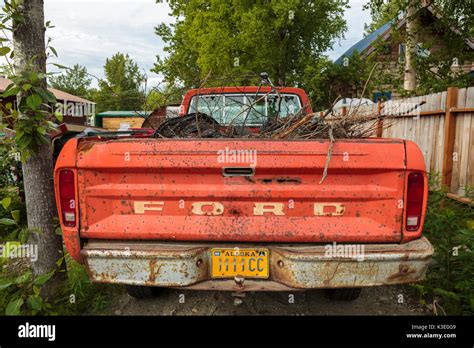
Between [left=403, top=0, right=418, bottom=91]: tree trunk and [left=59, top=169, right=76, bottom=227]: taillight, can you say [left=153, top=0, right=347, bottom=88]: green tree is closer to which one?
[left=403, top=0, right=418, bottom=91]: tree trunk

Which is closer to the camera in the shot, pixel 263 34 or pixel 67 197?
pixel 67 197

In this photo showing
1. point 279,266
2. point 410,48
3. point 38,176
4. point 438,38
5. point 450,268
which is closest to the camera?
point 279,266

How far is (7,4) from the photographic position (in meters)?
2.46

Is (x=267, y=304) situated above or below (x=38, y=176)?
below

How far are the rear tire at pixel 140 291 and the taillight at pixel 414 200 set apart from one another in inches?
83.0

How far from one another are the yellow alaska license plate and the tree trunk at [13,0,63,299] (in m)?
1.64

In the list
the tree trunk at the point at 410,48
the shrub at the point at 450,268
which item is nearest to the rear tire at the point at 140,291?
the shrub at the point at 450,268

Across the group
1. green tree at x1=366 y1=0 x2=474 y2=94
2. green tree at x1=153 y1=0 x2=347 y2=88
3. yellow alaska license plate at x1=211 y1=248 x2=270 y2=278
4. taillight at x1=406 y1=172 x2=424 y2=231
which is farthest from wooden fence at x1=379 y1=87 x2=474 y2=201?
green tree at x1=153 y1=0 x2=347 y2=88

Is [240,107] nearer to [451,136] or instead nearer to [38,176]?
[38,176]

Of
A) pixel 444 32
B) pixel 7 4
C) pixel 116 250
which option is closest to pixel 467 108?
pixel 116 250

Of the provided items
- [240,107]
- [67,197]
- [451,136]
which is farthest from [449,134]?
[67,197]

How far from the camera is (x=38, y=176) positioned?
284 cm

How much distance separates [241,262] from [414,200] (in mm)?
1166

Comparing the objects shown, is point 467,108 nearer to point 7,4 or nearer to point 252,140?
point 252,140
